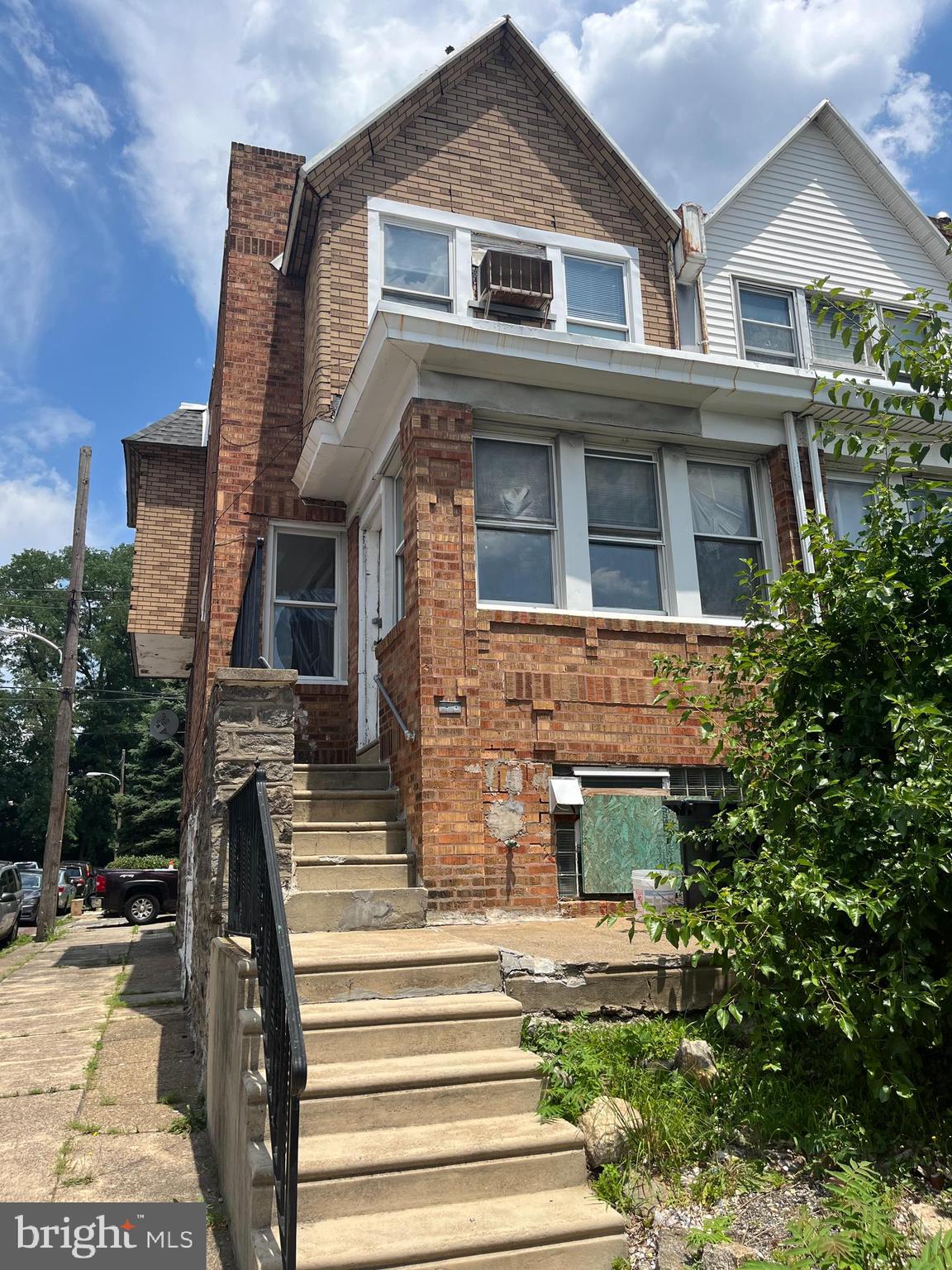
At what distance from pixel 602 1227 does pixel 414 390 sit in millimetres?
5675

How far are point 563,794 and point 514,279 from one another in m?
5.71

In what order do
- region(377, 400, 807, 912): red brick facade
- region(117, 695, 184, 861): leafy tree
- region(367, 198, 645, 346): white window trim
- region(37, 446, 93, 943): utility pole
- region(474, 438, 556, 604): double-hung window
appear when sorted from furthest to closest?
region(117, 695, 184, 861): leafy tree → region(37, 446, 93, 943): utility pole → region(367, 198, 645, 346): white window trim → region(474, 438, 556, 604): double-hung window → region(377, 400, 807, 912): red brick facade

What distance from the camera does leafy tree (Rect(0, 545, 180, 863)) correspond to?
4712 cm

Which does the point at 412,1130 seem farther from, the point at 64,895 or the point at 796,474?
the point at 64,895

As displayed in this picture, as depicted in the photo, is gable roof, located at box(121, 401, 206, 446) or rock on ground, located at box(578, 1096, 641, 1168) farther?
gable roof, located at box(121, 401, 206, 446)

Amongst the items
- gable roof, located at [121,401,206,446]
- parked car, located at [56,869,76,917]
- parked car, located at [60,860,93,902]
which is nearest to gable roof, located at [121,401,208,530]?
gable roof, located at [121,401,206,446]

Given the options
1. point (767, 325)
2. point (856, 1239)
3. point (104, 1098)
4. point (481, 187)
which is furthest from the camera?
point (767, 325)

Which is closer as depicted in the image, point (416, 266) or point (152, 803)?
point (416, 266)

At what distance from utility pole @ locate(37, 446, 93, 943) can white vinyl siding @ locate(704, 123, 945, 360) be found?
44.2 ft

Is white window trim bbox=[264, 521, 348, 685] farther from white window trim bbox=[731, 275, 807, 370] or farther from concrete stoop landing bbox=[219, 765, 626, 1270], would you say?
white window trim bbox=[731, 275, 807, 370]

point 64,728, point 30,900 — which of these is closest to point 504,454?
point 64,728

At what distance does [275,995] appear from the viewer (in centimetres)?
328

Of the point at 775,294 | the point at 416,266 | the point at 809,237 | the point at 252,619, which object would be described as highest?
the point at 809,237

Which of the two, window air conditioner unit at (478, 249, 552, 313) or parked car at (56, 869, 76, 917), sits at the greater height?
window air conditioner unit at (478, 249, 552, 313)
